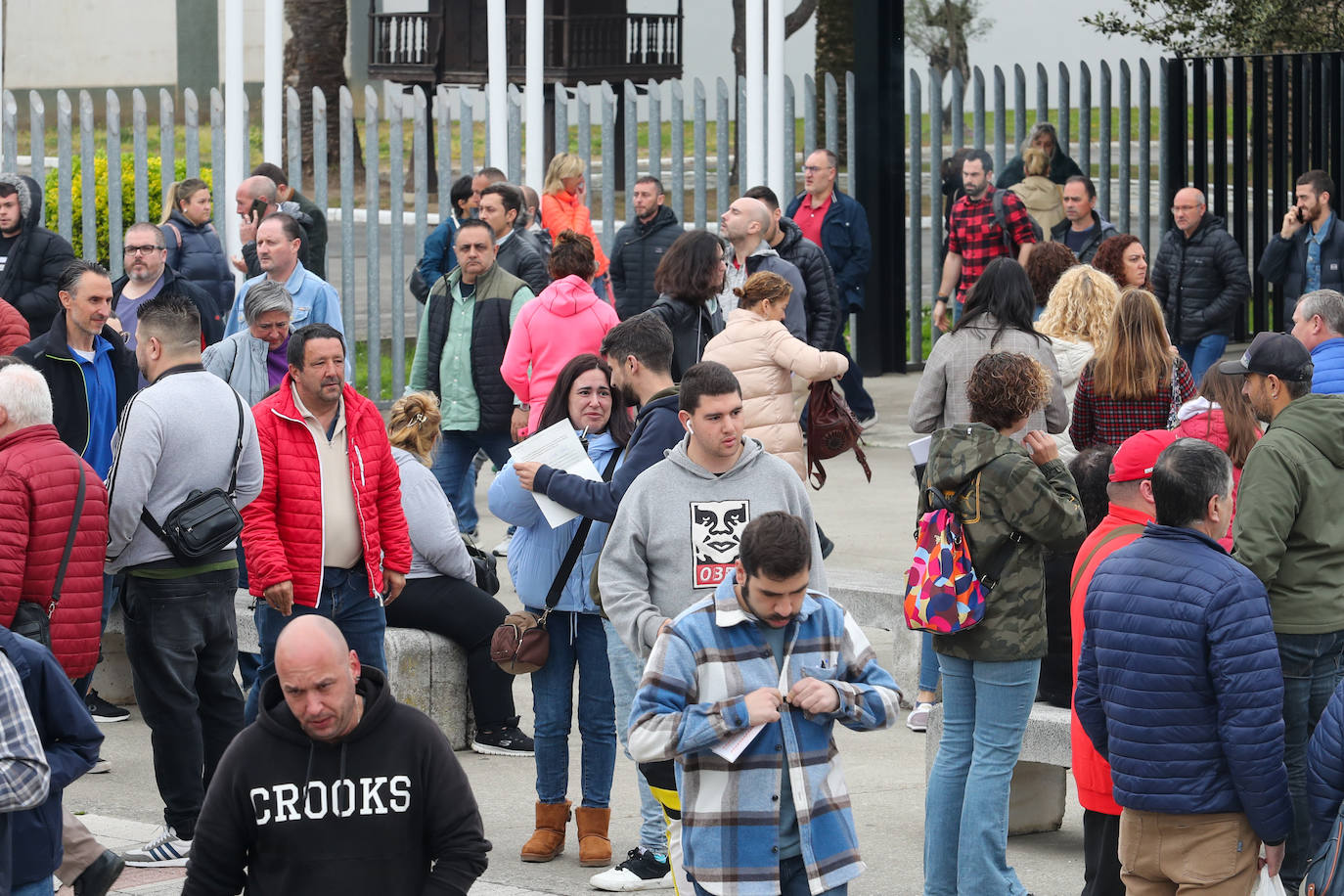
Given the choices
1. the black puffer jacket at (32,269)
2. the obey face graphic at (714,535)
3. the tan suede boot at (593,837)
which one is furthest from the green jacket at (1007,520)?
the black puffer jacket at (32,269)

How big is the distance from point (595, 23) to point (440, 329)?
72.2 ft

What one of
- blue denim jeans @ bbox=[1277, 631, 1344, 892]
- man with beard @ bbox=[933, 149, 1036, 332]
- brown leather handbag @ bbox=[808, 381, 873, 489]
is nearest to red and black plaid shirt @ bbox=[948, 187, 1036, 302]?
man with beard @ bbox=[933, 149, 1036, 332]

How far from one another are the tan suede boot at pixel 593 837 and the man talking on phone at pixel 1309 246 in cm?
748

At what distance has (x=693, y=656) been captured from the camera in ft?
14.9

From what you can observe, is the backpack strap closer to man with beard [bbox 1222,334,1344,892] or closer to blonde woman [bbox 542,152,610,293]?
man with beard [bbox 1222,334,1344,892]

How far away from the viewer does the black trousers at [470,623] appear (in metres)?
7.73

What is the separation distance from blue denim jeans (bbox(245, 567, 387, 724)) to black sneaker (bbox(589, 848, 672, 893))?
1258 millimetres

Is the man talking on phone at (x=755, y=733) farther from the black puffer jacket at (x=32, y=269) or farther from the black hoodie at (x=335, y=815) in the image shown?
the black puffer jacket at (x=32, y=269)

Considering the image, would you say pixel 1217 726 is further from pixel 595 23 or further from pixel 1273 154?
pixel 595 23

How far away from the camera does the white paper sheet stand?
628 cm

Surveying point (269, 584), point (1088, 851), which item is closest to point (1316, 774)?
point (1088, 851)

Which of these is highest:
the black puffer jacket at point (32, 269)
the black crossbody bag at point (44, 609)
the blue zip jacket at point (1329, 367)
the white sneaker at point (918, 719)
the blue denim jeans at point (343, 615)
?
the black puffer jacket at point (32, 269)

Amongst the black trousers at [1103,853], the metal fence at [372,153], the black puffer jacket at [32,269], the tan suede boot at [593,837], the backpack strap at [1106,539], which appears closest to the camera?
the backpack strap at [1106,539]

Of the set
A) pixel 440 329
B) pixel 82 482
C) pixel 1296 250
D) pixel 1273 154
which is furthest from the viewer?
pixel 1273 154
